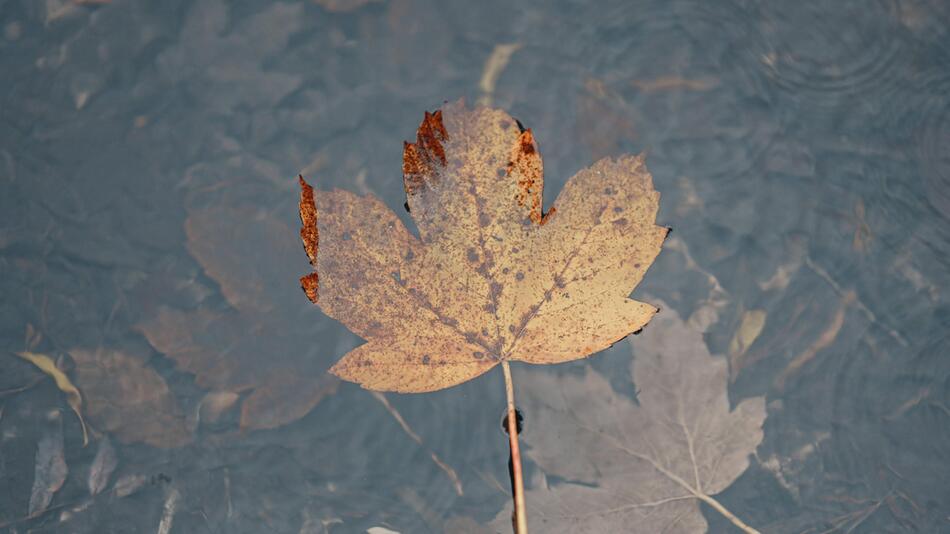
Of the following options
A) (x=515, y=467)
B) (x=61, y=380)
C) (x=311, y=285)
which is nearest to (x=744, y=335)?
(x=515, y=467)

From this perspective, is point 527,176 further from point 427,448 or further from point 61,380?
point 61,380

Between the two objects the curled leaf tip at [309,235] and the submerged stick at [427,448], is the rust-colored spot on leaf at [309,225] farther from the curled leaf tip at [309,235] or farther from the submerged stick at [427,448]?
the submerged stick at [427,448]

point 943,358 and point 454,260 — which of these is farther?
point 943,358

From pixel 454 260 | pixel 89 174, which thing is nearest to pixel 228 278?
pixel 89 174

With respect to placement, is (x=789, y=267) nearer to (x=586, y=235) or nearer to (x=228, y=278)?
(x=586, y=235)

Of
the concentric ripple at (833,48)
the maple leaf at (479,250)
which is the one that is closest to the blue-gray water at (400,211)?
the concentric ripple at (833,48)

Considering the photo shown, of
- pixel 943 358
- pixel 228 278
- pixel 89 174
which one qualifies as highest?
pixel 89 174
